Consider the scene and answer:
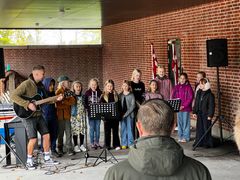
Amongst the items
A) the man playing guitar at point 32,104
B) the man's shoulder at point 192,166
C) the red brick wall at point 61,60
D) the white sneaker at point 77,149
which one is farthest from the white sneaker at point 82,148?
the red brick wall at point 61,60

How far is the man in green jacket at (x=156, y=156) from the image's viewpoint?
8.46ft

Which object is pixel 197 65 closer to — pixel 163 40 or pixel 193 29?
pixel 193 29

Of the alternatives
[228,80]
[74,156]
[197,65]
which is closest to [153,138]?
[74,156]

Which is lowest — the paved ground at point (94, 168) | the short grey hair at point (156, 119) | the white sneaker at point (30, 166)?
the paved ground at point (94, 168)

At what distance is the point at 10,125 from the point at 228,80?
17.3 ft

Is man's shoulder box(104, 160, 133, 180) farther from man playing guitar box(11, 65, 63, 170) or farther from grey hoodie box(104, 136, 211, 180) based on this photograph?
man playing guitar box(11, 65, 63, 170)

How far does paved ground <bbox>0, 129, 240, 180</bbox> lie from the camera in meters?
8.15

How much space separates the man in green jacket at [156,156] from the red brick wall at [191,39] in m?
8.26

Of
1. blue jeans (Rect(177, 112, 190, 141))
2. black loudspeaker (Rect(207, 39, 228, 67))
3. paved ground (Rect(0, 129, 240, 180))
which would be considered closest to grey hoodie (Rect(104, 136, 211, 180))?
paved ground (Rect(0, 129, 240, 180))

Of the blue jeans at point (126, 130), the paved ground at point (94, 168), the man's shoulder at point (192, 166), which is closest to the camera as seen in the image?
the man's shoulder at point (192, 166)

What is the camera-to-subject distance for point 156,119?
2.68 meters

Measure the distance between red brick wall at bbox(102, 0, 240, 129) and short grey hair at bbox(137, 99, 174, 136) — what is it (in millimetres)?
8239

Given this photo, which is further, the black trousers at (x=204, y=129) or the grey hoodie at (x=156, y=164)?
the black trousers at (x=204, y=129)

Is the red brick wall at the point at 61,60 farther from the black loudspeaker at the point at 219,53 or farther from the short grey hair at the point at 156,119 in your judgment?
the short grey hair at the point at 156,119
